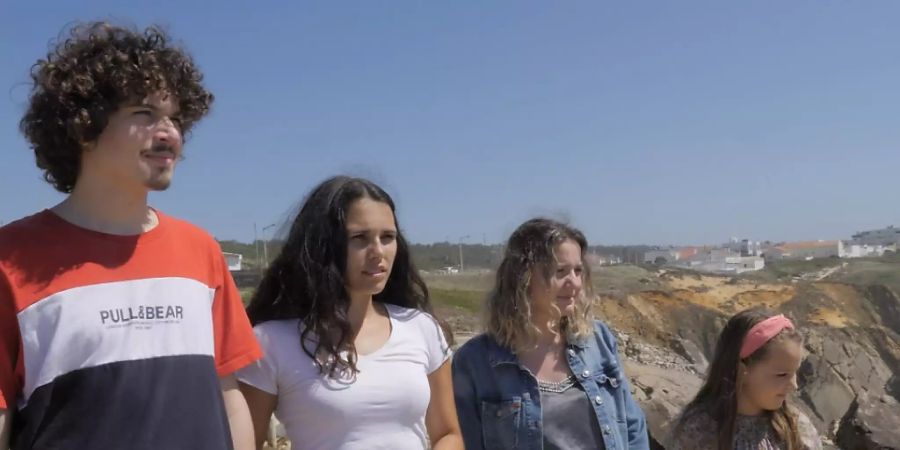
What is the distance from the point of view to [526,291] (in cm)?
375

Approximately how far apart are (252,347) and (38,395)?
26.4 inches

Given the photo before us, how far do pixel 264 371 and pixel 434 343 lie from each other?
2.09 ft

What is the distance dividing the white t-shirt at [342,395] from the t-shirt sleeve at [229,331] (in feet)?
0.48

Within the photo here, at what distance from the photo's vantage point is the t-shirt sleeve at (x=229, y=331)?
266 centimetres

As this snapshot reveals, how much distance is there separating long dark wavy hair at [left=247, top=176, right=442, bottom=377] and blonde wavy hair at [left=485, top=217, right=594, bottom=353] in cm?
81

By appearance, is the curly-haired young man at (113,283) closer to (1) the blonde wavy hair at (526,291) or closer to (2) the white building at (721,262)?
(1) the blonde wavy hair at (526,291)

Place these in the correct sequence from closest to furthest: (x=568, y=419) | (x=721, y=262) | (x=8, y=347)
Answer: (x=8, y=347) < (x=568, y=419) < (x=721, y=262)

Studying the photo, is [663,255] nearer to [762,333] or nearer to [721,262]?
[721,262]

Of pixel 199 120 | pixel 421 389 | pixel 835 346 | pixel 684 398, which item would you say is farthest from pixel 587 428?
pixel 835 346

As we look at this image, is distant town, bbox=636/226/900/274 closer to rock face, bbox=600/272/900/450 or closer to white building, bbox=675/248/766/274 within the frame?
white building, bbox=675/248/766/274

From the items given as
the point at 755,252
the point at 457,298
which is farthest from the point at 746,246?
the point at 457,298

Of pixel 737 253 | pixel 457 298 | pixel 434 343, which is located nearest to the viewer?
pixel 434 343

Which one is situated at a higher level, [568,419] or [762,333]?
[762,333]

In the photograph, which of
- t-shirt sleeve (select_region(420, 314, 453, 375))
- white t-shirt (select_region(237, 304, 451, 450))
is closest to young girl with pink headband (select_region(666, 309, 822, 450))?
t-shirt sleeve (select_region(420, 314, 453, 375))
